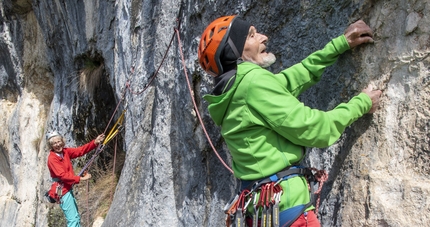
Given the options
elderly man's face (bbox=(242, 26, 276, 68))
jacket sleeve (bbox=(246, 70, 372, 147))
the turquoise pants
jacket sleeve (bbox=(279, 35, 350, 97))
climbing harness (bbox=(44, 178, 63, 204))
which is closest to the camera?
jacket sleeve (bbox=(246, 70, 372, 147))

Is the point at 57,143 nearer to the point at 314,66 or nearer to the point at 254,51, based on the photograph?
the point at 254,51

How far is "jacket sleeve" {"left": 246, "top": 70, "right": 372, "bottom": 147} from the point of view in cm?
236

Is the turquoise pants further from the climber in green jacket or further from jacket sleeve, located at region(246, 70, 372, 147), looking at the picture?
jacket sleeve, located at region(246, 70, 372, 147)

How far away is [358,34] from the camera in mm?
2760

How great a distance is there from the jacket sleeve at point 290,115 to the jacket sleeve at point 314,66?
1.41ft

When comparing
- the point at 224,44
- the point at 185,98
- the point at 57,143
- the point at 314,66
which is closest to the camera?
the point at 224,44

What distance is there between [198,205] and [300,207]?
6.86ft

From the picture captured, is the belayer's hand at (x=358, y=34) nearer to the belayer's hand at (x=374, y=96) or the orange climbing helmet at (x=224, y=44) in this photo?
the belayer's hand at (x=374, y=96)

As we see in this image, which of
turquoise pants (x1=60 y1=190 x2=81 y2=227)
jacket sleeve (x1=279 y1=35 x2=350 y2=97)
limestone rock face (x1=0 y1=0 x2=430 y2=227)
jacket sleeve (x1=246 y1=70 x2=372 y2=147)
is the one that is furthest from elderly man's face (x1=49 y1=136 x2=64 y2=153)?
jacket sleeve (x1=246 y1=70 x2=372 y2=147)

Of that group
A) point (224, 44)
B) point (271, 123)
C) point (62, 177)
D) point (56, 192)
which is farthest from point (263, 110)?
point (56, 192)

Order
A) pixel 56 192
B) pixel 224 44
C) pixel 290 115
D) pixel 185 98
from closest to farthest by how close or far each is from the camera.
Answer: pixel 290 115 < pixel 224 44 < pixel 185 98 < pixel 56 192

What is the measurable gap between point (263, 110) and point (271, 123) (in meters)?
0.08

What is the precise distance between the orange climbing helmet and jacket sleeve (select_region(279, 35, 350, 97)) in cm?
41

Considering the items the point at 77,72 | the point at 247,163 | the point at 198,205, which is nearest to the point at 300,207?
the point at 247,163
